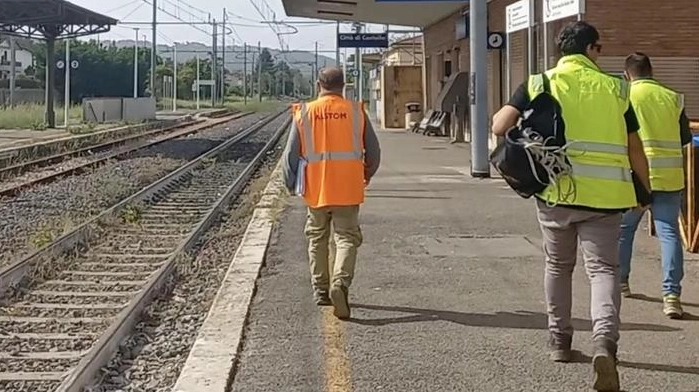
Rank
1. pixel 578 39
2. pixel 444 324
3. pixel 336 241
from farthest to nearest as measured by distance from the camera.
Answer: pixel 336 241 → pixel 444 324 → pixel 578 39

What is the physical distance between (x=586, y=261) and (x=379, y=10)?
94.1 ft

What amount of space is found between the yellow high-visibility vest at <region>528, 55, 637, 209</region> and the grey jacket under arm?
2088mm

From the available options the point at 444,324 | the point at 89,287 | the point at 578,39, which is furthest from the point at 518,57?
the point at 578,39

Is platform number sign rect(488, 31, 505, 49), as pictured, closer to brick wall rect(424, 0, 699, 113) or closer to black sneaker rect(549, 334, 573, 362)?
brick wall rect(424, 0, 699, 113)

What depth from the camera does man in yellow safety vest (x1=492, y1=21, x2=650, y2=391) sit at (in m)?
5.80

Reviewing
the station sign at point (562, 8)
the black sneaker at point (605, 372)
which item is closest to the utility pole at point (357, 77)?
the station sign at point (562, 8)

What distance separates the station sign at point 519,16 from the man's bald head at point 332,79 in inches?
305

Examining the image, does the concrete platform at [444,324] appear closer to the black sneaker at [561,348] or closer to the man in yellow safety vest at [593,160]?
the black sneaker at [561,348]

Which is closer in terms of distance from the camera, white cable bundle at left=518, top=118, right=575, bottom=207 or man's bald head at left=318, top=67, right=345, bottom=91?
white cable bundle at left=518, top=118, right=575, bottom=207

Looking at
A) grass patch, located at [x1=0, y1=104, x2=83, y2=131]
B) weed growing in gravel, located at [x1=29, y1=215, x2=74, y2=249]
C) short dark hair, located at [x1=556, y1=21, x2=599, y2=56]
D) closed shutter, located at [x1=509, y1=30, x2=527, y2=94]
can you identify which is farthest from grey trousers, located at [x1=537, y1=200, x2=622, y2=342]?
grass patch, located at [x1=0, y1=104, x2=83, y2=131]

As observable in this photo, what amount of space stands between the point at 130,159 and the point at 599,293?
22495 millimetres

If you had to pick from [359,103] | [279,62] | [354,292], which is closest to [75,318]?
[354,292]

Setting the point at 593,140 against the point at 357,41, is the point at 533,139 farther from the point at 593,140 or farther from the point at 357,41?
the point at 357,41

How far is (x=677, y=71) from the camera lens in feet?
66.1
